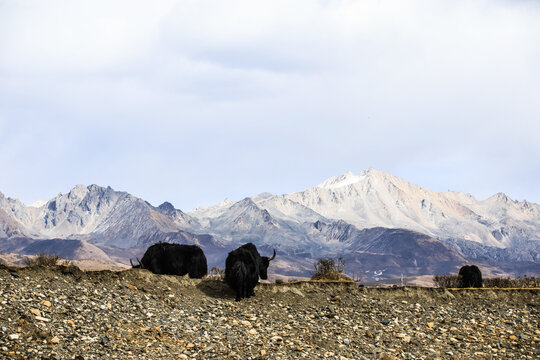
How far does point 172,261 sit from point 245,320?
24.0 ft

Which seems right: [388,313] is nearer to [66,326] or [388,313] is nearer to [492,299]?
[492,299]

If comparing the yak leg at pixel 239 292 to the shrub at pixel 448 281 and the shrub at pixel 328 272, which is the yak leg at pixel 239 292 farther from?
the shrub at pixel 448 281

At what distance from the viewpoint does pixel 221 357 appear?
21344 mm

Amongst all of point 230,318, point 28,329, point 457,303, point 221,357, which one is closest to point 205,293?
point 230,318

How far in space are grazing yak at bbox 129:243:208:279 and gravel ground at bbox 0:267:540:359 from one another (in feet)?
7.95

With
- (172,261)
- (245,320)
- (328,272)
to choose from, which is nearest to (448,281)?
(328,272)

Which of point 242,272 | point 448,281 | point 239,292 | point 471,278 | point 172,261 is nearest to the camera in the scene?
point 239,292

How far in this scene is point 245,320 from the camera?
25281 mm

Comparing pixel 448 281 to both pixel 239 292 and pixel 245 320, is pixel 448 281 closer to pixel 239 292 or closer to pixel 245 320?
pixel 239 292

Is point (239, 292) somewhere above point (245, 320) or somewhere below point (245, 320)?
above

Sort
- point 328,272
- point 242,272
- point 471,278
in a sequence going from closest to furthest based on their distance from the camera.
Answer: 1. point 242,272
2. point 328,272
3. point 471,278

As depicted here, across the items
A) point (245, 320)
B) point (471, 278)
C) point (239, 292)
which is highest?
point (471, 278)

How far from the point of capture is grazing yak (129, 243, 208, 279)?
31.3 metres

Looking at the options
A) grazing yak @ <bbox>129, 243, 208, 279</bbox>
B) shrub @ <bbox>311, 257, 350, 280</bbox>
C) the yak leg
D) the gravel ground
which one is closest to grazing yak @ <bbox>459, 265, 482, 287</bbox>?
the gravel ground
